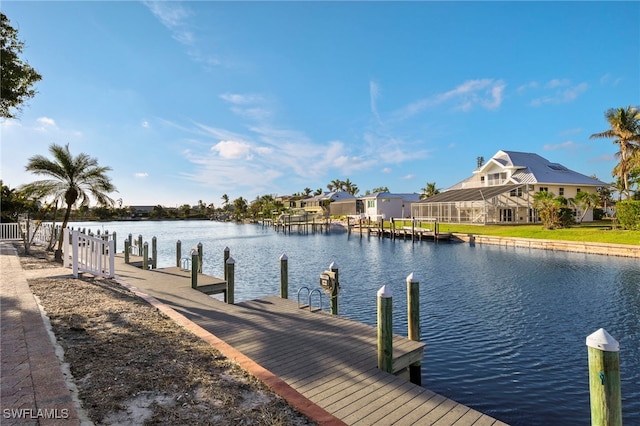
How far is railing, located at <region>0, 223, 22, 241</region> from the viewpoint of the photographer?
26.5m

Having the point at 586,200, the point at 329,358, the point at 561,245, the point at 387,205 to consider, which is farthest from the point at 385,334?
the point at 387,205

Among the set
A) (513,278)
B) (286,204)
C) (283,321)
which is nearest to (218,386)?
(283,321)

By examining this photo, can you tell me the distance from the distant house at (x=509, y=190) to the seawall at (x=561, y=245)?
29.0 ft

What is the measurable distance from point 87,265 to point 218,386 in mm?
10009

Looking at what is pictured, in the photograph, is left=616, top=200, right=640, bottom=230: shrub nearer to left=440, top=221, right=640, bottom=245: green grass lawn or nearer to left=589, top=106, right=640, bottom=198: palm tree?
left=440, top=221, right=640, bottom=245: green grass lawn

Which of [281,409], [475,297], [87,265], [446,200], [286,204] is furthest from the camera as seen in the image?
[286,204]

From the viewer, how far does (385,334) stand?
18.6 feet

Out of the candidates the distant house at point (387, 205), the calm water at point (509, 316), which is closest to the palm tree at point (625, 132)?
the calm water at point (509, 316)

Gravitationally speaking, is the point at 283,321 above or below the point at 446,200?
below

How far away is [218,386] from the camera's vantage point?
4332mm

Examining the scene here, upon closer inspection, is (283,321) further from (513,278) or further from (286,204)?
(286,204)

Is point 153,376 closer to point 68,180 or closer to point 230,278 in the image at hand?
point 230,278

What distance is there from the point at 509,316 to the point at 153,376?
34.6 feet

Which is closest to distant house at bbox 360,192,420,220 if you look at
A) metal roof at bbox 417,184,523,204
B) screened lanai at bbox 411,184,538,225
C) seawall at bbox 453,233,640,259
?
metal roof at bbox 417,184,523,204
